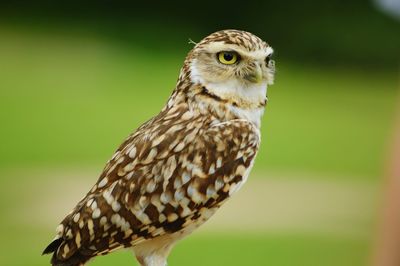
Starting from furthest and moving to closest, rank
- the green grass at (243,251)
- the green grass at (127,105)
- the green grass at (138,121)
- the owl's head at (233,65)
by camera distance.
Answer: the green grass at (127,105), the green grass at (138,121), the green grass at (243,251), the owl's head at (233,65)

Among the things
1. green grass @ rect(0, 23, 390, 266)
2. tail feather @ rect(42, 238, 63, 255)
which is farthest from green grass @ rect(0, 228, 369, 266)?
tail feather @ rect(42, 238, 63, 255)

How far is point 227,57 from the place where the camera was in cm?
118

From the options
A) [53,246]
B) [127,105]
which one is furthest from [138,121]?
[53,246]

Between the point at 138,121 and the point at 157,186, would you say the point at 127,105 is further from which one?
the point at 157,186

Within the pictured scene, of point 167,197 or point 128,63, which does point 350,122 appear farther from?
point 167,197

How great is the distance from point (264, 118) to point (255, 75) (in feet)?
13.0

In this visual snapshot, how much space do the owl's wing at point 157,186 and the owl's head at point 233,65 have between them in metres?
0.06

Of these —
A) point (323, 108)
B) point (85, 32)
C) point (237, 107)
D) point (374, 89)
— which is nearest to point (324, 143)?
point (323, 108)

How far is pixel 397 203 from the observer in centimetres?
115

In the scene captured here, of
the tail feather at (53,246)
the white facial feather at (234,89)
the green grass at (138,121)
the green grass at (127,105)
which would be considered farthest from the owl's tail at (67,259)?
the green grass at (127,105)

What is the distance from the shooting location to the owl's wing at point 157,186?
1.21 m

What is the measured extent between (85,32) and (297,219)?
8.37ft

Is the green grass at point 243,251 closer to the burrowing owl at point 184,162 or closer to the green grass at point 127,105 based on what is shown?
the green grass at point 127,105

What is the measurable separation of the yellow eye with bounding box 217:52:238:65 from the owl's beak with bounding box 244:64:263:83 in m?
0.03
